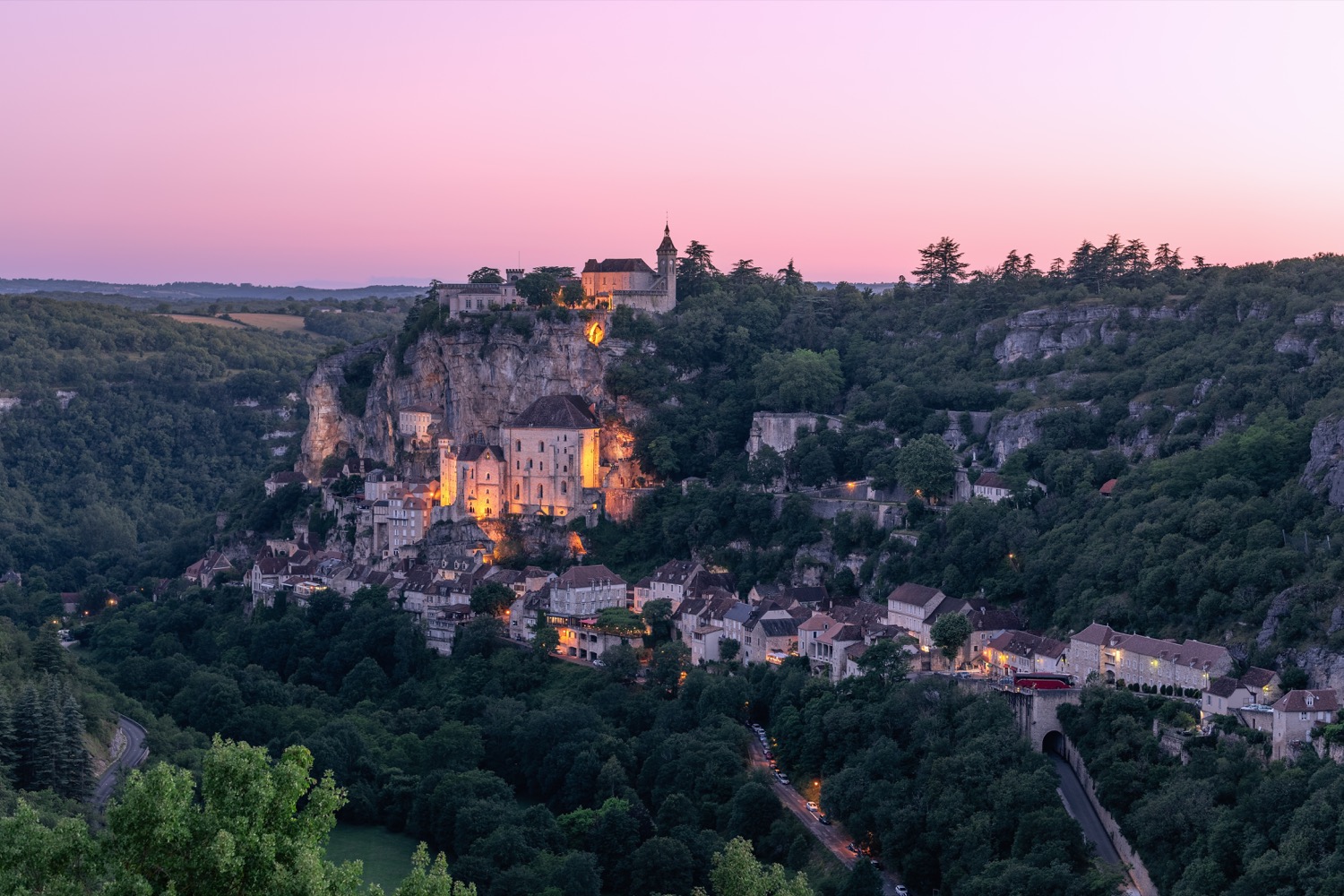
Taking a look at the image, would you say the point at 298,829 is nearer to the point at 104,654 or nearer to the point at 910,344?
the point at 104,654

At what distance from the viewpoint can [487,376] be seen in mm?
84750

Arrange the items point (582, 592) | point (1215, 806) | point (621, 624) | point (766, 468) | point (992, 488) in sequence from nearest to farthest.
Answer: point (1215, 806) → point (621, 624) → point (992, 488) → point (582, 592) → point (766, 468)

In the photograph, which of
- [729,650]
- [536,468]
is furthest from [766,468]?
[729,650]

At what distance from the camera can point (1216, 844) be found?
4041 centimetres

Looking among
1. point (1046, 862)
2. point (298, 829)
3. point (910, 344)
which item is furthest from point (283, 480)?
point (298, 829)

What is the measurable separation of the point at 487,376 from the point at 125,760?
104ft

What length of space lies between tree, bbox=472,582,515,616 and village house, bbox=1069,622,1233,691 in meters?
27.2

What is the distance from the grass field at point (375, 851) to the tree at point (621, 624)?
1413 cm

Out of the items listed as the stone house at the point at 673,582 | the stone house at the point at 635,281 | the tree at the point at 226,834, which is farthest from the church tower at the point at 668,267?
the tree at the point at 226,834

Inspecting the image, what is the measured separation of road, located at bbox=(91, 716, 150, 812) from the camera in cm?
5404

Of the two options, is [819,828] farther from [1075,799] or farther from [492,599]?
[492,599]

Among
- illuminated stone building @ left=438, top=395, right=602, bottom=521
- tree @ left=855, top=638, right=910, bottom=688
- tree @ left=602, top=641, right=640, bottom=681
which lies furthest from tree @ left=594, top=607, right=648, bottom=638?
tree @ left=855, top=638, right=910, bottom=688

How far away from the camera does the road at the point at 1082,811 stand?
147 ft

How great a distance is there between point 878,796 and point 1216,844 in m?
11.3
